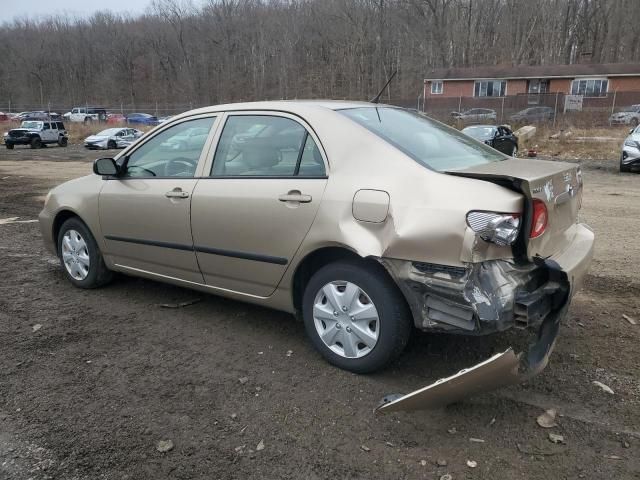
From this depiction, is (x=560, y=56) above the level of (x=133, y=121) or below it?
above

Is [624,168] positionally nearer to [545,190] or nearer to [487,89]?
[545,190]

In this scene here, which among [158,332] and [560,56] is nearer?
[158,332]

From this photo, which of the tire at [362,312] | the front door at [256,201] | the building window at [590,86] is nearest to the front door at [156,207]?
the front door at [256,201]

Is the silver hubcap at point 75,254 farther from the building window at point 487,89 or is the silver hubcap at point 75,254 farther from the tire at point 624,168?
the building window at point 487,89

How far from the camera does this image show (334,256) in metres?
3.27

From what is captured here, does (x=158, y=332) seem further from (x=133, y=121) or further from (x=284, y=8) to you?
(x=284, y=8)

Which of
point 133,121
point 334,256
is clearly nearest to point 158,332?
point 334,256

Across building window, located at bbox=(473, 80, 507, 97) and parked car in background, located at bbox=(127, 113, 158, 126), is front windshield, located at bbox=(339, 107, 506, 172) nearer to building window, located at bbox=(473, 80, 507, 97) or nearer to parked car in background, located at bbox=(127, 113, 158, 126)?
building window, located at bbox=(473, 80, 507, 97)

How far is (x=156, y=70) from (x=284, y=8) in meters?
23.0

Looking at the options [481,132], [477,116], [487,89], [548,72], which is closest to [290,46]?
[487,89]

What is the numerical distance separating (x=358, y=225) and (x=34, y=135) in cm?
3347

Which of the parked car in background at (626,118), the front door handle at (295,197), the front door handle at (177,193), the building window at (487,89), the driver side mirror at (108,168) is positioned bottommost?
the front door handle at (177,193)

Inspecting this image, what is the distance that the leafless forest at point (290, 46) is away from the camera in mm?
62594

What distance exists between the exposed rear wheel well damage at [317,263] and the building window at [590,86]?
50024 millimetres
